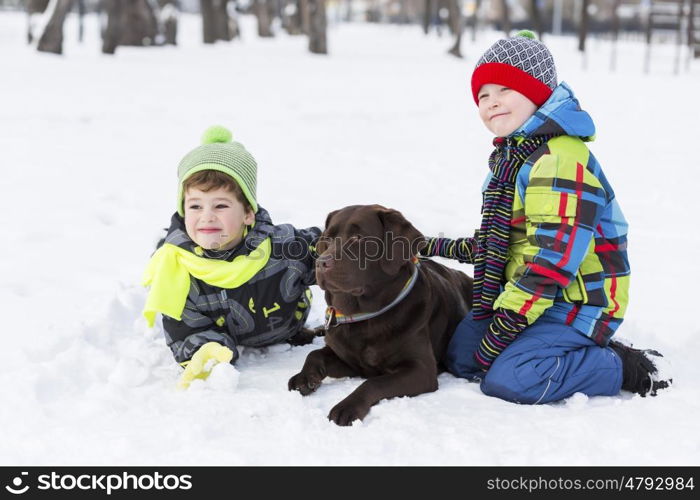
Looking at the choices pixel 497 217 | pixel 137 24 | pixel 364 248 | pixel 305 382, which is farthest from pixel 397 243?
pixel 137 24

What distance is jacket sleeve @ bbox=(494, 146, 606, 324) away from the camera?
3.14 meters

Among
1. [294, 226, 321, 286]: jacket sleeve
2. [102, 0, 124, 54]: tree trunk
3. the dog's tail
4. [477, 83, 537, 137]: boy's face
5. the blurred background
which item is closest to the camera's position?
[477, 83, 537, 137]: boy's face

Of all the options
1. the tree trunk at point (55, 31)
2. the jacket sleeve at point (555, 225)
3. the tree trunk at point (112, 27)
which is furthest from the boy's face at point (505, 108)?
the tree trunk at point (112, 27)

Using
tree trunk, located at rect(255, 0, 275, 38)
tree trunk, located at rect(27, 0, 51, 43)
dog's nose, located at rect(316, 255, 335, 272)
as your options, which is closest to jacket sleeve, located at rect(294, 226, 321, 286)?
dog's nose, located at rect(316, 255, 335, 272)

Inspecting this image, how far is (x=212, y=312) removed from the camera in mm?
3732

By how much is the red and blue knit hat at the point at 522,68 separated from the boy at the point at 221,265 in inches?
49.1

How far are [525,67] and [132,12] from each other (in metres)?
18.0

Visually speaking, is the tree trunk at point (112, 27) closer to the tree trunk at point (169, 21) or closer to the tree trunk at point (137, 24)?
the tree trunk at point (137, 24)

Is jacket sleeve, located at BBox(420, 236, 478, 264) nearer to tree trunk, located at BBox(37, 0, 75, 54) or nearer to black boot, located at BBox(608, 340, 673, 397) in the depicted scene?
black boot, located at BBox(608, 340, 673, 397)

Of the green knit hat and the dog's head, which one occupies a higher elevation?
the green knit hat

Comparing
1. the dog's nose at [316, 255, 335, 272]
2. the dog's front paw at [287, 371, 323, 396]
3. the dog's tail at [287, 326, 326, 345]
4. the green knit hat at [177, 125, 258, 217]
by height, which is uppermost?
the green knit hat at [177, 125, 258, 217]

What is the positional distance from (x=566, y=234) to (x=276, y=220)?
3.00 meters

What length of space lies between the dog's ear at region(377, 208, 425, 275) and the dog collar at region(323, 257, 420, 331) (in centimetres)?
11

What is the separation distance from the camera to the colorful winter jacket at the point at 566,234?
3145mm
